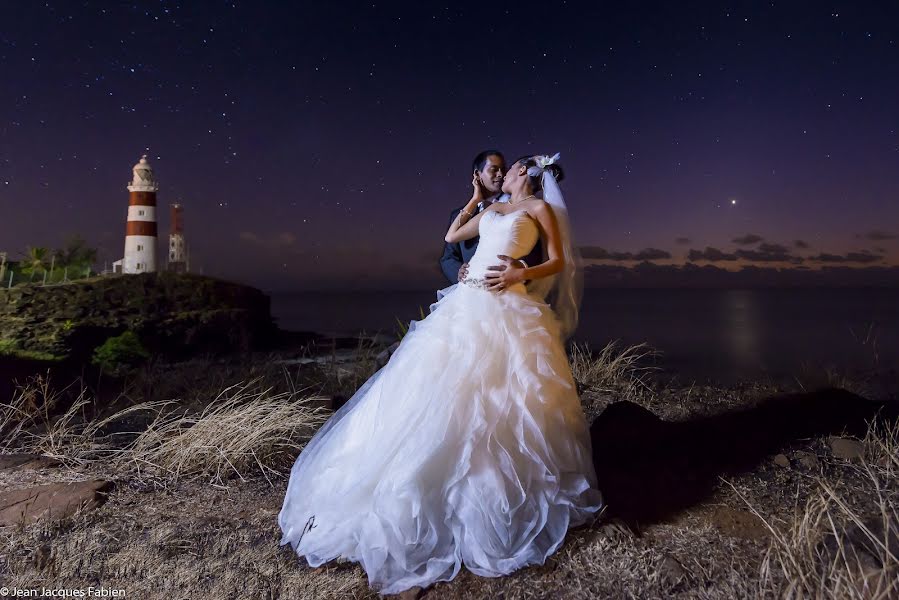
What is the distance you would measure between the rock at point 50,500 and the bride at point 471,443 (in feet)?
5.32

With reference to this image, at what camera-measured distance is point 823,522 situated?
285 centimetres

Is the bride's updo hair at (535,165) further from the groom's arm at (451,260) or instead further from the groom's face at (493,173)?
the groom's arm at (451,260)

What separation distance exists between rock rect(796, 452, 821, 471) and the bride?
216 centimetres

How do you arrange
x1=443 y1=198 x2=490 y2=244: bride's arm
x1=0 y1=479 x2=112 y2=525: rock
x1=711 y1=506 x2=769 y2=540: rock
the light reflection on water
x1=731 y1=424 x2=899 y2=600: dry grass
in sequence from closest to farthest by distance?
x1=731 y1=424 x2=899 y2=600: dry grass, x1=711 y1=506 x2=769 y2=540: rock, x1=0 y1=479 x2=112 y2=525: rock, x1=443 y1=198 x2=490 y2=244: bride's arm, the light reflection on water

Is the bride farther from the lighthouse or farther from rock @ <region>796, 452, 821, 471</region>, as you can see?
the lighthouse

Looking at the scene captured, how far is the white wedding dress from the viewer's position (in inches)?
114

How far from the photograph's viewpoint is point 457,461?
3029 mm

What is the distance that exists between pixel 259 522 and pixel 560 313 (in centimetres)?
257

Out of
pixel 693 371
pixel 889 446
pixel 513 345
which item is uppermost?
pixel 513 345

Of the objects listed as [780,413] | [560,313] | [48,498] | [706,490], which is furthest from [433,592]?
[780,413]

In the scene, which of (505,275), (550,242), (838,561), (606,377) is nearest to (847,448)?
(838,561)

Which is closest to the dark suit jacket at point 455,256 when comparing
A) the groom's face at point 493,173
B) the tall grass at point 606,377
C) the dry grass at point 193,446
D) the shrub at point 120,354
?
the groom's face at point 493,173

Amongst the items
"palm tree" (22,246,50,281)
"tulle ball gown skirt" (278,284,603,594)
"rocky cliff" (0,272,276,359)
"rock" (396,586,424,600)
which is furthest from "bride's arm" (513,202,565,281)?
"palm tree" (22,246,50,281)

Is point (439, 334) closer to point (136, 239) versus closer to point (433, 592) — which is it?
point (433, 592)
